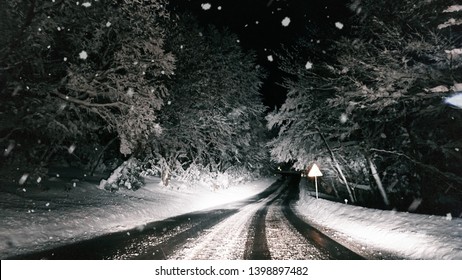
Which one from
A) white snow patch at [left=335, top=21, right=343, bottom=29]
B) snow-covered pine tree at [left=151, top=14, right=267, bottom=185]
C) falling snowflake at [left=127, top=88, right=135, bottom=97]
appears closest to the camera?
falling snowflake at [left=127, top=88, right=135, bottom=97]

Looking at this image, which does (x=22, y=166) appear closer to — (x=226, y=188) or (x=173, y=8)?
(x=173, y=8)

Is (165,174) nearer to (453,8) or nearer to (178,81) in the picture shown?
(178,81)

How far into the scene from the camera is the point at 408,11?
29.9ft

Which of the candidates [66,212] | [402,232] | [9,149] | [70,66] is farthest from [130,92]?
[402,232]

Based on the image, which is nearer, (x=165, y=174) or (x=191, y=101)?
(x=191, y=101)

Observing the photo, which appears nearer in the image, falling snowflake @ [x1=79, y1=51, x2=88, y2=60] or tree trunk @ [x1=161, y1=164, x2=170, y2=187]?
falling snowflake @ [x1=79, y1=51, x2=88, y2=60]

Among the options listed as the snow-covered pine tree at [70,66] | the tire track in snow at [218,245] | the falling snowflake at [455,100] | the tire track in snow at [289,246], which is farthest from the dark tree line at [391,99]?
the snow-covered pine tree at [70,66]

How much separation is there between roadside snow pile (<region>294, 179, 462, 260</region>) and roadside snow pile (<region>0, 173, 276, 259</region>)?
7410 mm

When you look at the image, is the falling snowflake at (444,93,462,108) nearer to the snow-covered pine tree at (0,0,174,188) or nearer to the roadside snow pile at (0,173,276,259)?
the snow-covered pine tree at (0,0,174,188)

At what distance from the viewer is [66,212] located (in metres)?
10.9

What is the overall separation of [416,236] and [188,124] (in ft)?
52.6

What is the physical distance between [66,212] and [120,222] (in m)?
2.04

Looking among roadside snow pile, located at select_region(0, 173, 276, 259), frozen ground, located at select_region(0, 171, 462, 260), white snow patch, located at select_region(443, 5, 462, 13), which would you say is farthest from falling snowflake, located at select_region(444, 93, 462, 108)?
roadside snow pile, located at select_region(0, 173, 276, 259)

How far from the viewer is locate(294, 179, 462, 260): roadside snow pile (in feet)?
20.9
